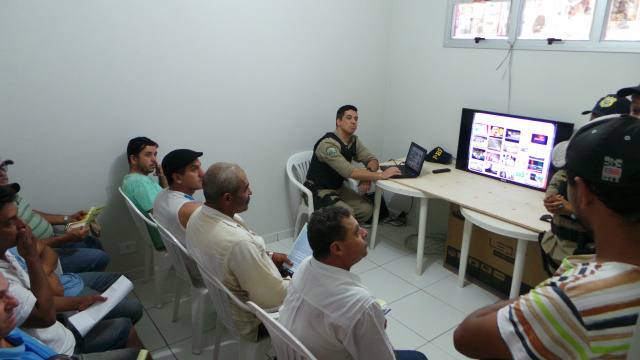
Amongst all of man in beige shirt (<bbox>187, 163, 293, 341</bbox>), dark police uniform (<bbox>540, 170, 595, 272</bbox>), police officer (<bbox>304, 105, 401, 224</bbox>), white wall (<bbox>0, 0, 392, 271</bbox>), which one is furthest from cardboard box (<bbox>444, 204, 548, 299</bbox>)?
man in beige shirt (<bbox>187, 163, 293, 341</bbox>)

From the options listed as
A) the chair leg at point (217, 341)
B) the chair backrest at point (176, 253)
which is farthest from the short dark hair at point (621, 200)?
the chair leg at point (217, 341)

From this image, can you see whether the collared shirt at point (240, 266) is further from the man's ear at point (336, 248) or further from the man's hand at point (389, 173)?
the man's hand at point (389, 173)

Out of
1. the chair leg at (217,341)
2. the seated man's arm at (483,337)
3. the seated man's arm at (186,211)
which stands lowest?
the chair leg at (217,341)

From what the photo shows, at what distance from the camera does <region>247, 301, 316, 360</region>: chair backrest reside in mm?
1220

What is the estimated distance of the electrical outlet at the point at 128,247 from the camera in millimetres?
2938

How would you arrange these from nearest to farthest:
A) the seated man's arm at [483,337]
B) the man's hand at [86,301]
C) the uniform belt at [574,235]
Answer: the seated man's arm at [483,337] → the man's hand at [86,301] → the uniform belt at [574,235]

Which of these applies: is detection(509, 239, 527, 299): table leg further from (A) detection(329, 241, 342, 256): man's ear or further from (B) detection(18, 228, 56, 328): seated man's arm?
(B) detection(18, 228, 56, 328): seated man's arm

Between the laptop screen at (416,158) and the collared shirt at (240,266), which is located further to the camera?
the laptop screen at (416,158)

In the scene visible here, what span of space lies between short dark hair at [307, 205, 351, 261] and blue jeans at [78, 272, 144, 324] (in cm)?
120

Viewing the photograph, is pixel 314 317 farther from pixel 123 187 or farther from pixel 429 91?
pixel 429 91

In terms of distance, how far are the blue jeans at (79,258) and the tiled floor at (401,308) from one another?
1.49ft

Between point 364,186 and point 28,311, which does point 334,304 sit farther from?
point 364,186

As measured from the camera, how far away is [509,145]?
3.00 meters

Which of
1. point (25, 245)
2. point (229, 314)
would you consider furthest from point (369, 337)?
point (25, 245)
